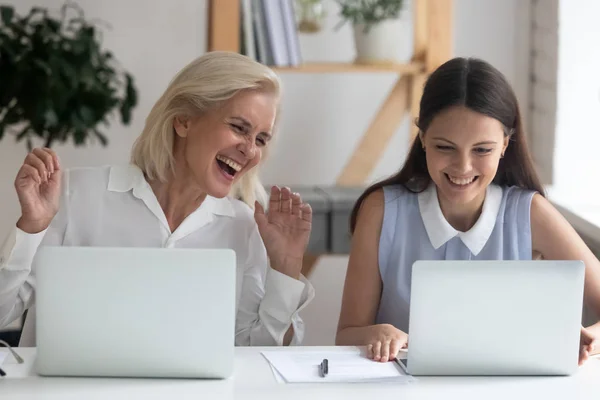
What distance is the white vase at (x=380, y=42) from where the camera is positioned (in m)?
3.84

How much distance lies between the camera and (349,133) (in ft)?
14.0

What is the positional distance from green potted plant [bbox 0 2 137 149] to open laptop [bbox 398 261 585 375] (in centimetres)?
219

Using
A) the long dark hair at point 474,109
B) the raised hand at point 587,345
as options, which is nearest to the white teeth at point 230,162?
the long dark hair at point 474,109

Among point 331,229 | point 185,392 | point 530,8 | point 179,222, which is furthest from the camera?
point 530,8

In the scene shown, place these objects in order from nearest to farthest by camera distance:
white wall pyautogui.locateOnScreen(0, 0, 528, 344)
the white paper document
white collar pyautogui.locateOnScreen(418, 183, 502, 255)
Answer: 1. the white paper document
2. white collar pyautogui.locateOnScreen(418, 183, 502, 255)
3. white wall pyautogui.locateOnScreen(0, 0, 528, 344)

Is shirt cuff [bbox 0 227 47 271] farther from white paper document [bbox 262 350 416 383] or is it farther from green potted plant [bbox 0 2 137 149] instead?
green potted plant [bbox 0 2 137 149]

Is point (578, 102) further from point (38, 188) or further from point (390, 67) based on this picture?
point (38, 188)

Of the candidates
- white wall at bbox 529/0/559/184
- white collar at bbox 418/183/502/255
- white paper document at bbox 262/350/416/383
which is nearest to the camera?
white paper document at bbox 262/350/416/383

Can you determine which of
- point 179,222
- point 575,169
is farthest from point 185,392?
point 575,169

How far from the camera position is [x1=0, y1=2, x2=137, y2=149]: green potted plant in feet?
11.8

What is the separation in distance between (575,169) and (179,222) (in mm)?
1959

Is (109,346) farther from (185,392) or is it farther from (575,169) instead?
(575,169)

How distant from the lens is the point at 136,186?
7.42 ft

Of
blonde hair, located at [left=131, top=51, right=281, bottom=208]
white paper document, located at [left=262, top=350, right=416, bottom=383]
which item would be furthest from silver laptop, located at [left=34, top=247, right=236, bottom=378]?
blonde hair, located at [left=131, top=51, right=281, bottom=208]
